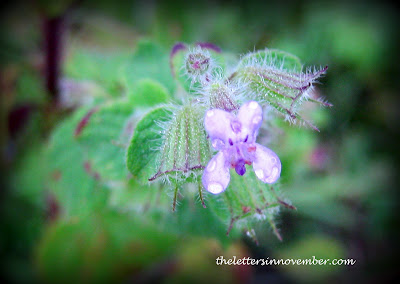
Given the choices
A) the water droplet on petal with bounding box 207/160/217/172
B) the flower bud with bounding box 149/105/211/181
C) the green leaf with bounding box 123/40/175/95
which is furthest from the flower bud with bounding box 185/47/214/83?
the green leaf with bounding box 123/40/175/95

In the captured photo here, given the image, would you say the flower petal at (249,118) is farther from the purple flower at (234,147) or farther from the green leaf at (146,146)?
the green leaf at (146,146)

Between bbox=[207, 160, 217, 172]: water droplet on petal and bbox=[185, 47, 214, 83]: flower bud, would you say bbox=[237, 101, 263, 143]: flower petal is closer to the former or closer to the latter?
bbox=[207, 160, 217, 172]: water droplet on petal

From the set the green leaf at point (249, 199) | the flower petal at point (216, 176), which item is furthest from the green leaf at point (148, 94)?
the flower petal at point (216, 176)

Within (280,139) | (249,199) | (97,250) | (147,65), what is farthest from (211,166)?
(97,250)

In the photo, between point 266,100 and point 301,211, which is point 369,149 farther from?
point 266,100

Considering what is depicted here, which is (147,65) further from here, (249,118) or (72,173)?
(249,118)

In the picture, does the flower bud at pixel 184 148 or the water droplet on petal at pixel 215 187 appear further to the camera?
the flower bud at pixel 184 148
